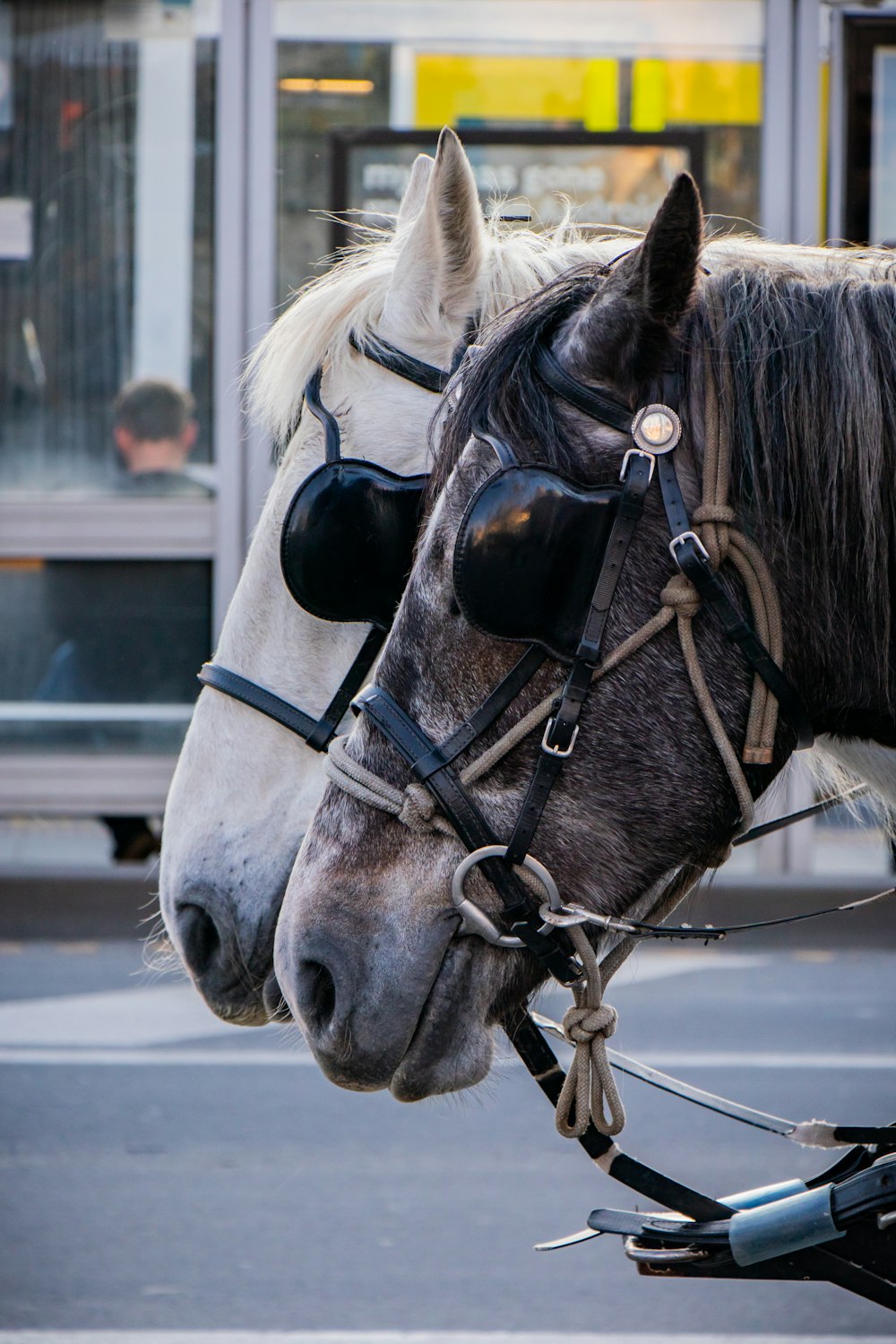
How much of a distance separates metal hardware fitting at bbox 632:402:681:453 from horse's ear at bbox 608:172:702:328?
0.27ft

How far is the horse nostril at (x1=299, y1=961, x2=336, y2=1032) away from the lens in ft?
4.89

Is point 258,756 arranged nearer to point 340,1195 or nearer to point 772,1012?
point 340,1195

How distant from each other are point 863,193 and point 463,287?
223 inches

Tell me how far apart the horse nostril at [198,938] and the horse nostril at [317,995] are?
810mm

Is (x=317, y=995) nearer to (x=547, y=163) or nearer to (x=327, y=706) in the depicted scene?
(x=327, y=706)

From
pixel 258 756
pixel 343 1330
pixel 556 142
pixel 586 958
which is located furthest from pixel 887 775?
pixel 556 142

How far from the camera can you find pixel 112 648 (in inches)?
289

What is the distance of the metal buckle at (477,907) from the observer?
1409mm

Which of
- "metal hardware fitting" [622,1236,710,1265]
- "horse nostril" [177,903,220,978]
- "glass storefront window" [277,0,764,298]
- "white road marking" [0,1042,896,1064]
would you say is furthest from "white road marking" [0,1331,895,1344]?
"glass storefront window" [277,0,764,298]

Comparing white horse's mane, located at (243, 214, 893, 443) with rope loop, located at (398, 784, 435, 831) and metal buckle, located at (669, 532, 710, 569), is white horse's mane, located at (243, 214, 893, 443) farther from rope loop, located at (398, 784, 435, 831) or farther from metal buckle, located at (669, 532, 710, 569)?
rope loop, located at (398, 784, 435, 831)

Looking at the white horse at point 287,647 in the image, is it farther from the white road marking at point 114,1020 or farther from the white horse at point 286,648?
the white road marking at point 114,1020

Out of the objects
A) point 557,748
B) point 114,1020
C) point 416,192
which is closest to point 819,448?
point 557,748

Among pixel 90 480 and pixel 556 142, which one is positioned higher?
pixel 556 142

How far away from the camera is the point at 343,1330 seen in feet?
10.5
